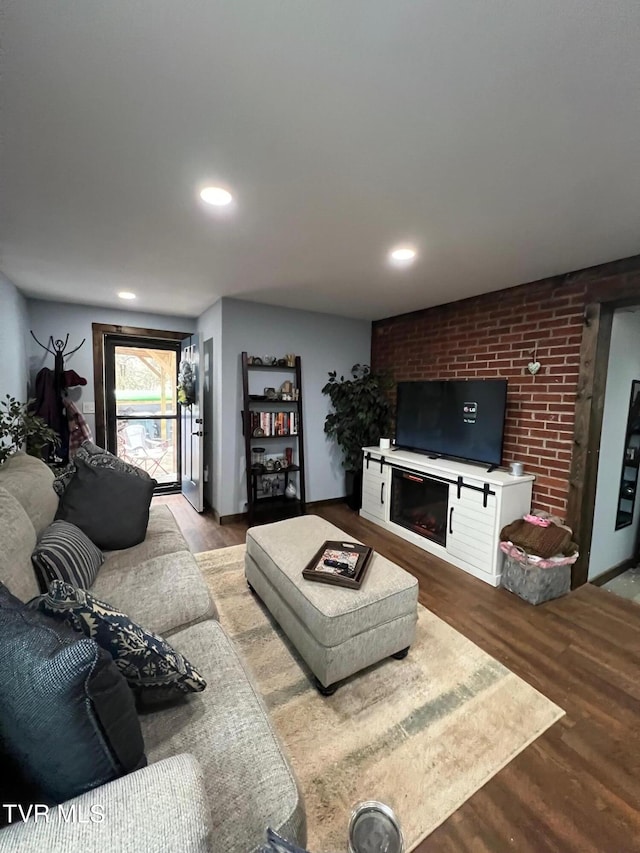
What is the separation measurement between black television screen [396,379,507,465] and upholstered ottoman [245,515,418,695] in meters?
1.57

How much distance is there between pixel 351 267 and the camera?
2.56 m

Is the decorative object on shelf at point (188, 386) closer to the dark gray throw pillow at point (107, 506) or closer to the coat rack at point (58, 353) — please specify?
the coat rack at point (58, 353)

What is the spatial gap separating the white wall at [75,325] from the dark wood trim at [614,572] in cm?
521

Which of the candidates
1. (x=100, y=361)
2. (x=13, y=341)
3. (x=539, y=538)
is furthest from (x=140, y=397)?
(x=539, y=538)

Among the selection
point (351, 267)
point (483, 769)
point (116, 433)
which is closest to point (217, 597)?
point (483, 769)

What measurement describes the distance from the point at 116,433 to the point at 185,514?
→ 1473 millimetres

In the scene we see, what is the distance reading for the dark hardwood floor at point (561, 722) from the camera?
45.1 inches

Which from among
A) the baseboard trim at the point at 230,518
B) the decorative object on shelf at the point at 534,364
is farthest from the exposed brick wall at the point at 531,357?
the baseboard trim at the point at 230,518

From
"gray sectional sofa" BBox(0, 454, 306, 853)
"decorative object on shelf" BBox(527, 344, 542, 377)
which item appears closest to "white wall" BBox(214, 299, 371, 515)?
"gray sectional sofa" BBox(0, 454, 306, 853)

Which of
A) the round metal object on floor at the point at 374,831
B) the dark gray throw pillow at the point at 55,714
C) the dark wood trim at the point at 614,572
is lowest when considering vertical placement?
the dark wood trim at the point at 614,572

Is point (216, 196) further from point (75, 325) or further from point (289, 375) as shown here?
point (75, 325)

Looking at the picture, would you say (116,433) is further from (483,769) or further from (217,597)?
(483,769)

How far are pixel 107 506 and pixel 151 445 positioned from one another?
3.06 meters

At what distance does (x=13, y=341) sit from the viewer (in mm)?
3059
